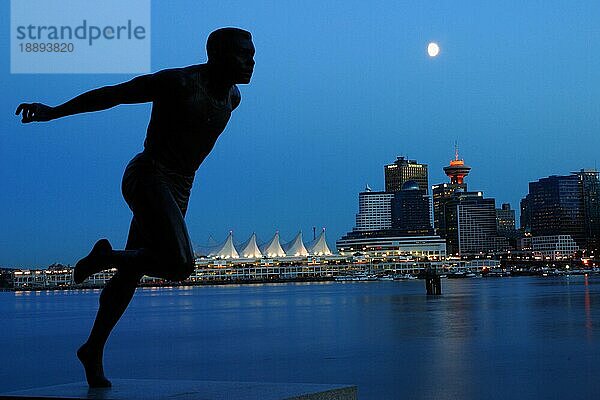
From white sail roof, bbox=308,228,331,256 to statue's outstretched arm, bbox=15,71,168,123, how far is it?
610 feet

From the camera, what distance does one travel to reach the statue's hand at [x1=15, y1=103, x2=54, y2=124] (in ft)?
21.4

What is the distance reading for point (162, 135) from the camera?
21.9 ft

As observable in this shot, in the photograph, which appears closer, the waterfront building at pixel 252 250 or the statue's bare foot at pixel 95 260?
the statue's bare foot at pixel 95 260

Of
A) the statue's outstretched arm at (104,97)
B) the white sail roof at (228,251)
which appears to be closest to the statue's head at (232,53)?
the statue's outstretched arm at (104,97)

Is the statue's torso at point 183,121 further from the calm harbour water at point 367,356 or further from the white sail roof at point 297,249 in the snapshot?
the white sail roof at point 297,249

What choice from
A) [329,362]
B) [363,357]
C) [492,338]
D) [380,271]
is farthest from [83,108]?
[380,271]

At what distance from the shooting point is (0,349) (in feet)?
72.8

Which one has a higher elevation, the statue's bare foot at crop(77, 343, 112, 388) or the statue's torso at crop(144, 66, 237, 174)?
the statue's torso at crop(144, 66, 237, 174)

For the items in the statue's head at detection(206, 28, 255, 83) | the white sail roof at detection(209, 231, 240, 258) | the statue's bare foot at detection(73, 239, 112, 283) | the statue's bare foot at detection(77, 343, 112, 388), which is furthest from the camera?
the white sail roof at detection(209, 231, 240, 258)

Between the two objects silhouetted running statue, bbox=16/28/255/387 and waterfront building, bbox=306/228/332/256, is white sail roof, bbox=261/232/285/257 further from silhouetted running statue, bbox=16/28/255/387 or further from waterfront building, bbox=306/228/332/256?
A: silhouetted running statue, bbox=16/28/255/387

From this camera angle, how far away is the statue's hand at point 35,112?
6527mm

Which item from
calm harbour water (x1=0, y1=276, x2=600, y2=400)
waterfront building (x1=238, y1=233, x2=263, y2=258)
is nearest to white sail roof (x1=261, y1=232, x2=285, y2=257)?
waterfront building (x1=238, y1=233, x2=263, y2=258)

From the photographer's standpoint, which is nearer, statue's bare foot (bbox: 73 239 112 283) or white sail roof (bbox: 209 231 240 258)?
statue's bare foot (bbox: 73 239 112 283)

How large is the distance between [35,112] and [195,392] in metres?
2.33
